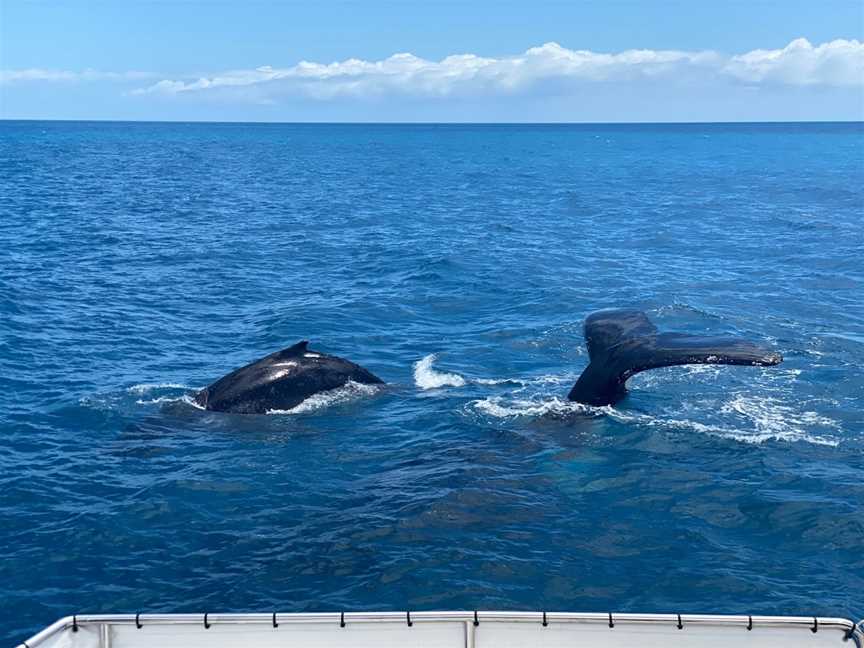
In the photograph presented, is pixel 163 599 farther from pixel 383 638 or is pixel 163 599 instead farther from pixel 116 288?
pixel 116 288

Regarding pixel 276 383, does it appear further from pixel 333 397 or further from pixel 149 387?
pixel 149 387

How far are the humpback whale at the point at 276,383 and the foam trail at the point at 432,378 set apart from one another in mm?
4101

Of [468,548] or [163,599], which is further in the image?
[468,548]

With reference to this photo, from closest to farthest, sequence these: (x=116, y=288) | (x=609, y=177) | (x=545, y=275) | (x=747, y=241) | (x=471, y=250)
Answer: (x=116, y=288) < (x=545, y=275) < (x=471, y=250) < (x=747, y=241) < (x=609, y=177)

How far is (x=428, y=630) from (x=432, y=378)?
57.7 ft

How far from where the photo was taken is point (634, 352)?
64.1 ft

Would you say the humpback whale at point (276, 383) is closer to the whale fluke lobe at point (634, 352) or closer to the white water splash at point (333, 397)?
the white water splash at point (333, 397)

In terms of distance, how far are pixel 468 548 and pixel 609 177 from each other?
11183 cm

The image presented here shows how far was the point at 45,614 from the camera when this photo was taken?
15.1m

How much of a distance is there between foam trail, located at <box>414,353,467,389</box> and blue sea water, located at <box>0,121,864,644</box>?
4.5 inches

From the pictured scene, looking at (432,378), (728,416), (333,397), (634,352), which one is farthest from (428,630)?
(432,378)

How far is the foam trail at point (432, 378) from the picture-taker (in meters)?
27.2

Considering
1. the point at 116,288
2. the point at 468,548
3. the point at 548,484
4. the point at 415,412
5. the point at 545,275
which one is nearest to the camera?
the point at 468,548

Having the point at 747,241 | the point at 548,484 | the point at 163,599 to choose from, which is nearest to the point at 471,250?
the point at 747,241
